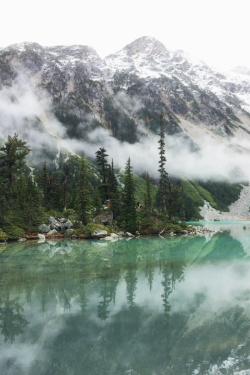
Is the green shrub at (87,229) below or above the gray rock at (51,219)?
below

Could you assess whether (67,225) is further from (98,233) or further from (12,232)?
(12,232)

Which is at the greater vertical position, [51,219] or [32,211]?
[32,211]

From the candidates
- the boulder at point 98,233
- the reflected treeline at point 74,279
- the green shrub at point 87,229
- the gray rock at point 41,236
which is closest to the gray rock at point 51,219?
the gray rock at point 41,236

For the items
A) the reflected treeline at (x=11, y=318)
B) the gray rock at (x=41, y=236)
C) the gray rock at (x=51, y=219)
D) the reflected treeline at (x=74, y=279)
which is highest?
the reflected treeline at (x=11, y=318)

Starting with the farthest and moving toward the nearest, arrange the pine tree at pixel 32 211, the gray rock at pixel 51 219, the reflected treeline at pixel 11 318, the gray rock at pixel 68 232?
the gray rock at pixel 51 219
the gray rock at pixel 68 232
the pine tree at pixel 32 211
the reflected treeline at pixel 11 318

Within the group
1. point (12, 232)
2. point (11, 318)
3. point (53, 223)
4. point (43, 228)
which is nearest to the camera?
point (11, 318)

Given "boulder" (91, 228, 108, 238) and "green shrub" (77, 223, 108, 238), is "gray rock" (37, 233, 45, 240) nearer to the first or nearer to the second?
"green shrub" (77, 223, 108, 238)

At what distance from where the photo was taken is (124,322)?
38.0 ft

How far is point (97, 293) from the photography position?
52.1 feet

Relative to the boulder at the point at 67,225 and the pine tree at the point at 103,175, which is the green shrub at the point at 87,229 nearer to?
the boulder at the point at 67,225

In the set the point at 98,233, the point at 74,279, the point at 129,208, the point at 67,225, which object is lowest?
the point at 98,233

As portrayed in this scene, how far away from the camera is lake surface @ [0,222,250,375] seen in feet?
27.6

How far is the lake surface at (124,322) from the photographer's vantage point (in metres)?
8.41

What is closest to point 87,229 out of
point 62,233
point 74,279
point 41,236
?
point 62,233
